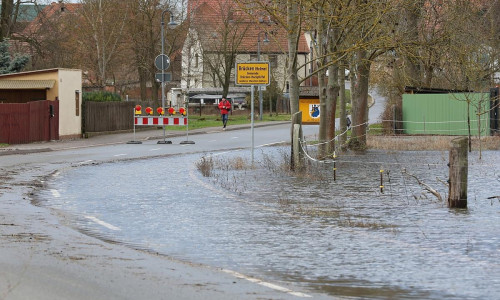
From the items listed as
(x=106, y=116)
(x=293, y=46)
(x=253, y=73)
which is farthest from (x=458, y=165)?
(x=106, y=116)

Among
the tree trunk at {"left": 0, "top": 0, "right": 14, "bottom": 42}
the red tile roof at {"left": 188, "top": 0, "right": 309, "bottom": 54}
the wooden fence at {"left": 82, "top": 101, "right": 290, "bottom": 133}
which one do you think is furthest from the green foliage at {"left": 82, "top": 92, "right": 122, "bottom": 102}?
the red tile roof at {"left": 188, "top": 0, "right": 309, "bottom": 54}

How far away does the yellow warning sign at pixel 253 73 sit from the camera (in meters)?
23.8

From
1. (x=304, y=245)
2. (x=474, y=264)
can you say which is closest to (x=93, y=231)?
(x=304, y=245)

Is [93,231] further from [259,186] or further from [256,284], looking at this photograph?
[259,186]

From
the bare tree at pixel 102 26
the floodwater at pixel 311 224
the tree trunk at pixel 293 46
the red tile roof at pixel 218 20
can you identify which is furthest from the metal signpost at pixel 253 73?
the red tile roof at pixel 218 20

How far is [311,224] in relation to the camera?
42.3 feet

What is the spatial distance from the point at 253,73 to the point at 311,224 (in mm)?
11452

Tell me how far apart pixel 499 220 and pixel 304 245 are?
3.62 meters

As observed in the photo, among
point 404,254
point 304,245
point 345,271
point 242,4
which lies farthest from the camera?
point 242,4

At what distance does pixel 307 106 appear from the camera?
2769cm

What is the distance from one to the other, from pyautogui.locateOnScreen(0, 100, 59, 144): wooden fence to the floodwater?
1230 cm

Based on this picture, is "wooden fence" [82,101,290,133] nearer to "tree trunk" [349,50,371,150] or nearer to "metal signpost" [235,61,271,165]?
"tree trunk" [349,50,371,150]

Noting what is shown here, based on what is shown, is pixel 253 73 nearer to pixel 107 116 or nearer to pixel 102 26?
pixel 107 116

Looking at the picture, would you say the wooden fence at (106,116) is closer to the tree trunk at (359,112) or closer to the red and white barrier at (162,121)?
the red and white barrier at (162,121)
